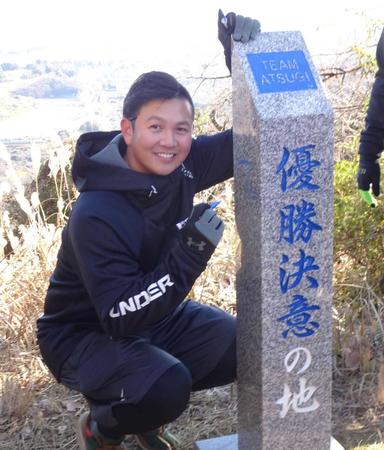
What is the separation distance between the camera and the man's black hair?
2580 millimetres

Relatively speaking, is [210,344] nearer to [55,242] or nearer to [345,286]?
[345,286]

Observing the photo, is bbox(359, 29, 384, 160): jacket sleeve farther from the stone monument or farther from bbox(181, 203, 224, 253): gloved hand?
bbox(181, 203, 224, 253): gloved hand

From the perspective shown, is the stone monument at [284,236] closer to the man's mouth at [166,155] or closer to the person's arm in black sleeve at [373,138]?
the man's mouth at [166,155]

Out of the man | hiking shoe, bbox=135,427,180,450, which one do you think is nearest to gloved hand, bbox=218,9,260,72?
the man

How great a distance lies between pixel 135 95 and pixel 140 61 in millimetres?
3087

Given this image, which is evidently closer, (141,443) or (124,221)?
(124,221)

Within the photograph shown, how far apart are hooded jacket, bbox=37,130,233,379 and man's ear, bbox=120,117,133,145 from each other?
0.06 m

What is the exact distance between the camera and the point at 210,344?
296 cm

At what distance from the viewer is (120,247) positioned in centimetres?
251

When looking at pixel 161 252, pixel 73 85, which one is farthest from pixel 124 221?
pixel 73 85

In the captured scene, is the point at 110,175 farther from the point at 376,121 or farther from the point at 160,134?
the point at 376,121

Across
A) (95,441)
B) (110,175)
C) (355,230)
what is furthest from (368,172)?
(95,441)

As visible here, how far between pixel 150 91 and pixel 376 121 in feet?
4.24

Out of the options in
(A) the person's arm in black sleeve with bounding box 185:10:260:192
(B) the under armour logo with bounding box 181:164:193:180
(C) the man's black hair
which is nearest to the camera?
(C) the man's black hair
